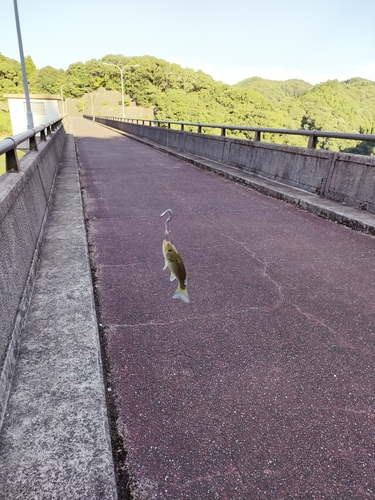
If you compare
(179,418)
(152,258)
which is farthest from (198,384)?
(152,258)

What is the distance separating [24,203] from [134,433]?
2772 mm

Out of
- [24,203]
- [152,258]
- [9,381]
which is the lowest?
[152,258]

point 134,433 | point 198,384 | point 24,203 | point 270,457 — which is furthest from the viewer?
point 24,203

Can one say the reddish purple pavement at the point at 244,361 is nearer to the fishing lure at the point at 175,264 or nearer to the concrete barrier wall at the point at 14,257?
the concrete barrier wall at the point at 14,257

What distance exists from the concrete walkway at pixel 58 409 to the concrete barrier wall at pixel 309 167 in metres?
5.15

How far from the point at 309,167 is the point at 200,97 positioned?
136 m

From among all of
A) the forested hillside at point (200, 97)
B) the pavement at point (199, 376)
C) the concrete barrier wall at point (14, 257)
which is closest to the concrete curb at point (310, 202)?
the pavement at point (199, 376)

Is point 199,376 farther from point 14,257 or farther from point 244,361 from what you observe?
point 14,257

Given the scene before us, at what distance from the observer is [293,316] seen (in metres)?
3.37

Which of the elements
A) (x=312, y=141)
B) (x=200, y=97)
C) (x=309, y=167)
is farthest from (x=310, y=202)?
(x=200, y=97)

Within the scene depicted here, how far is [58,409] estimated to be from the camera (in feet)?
6.74

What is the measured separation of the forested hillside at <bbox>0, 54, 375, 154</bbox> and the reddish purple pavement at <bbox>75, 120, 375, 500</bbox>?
9147cm

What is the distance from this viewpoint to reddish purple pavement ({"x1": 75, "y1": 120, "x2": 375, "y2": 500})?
1885mm

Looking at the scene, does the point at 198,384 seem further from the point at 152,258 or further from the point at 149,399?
the point at 152,258
